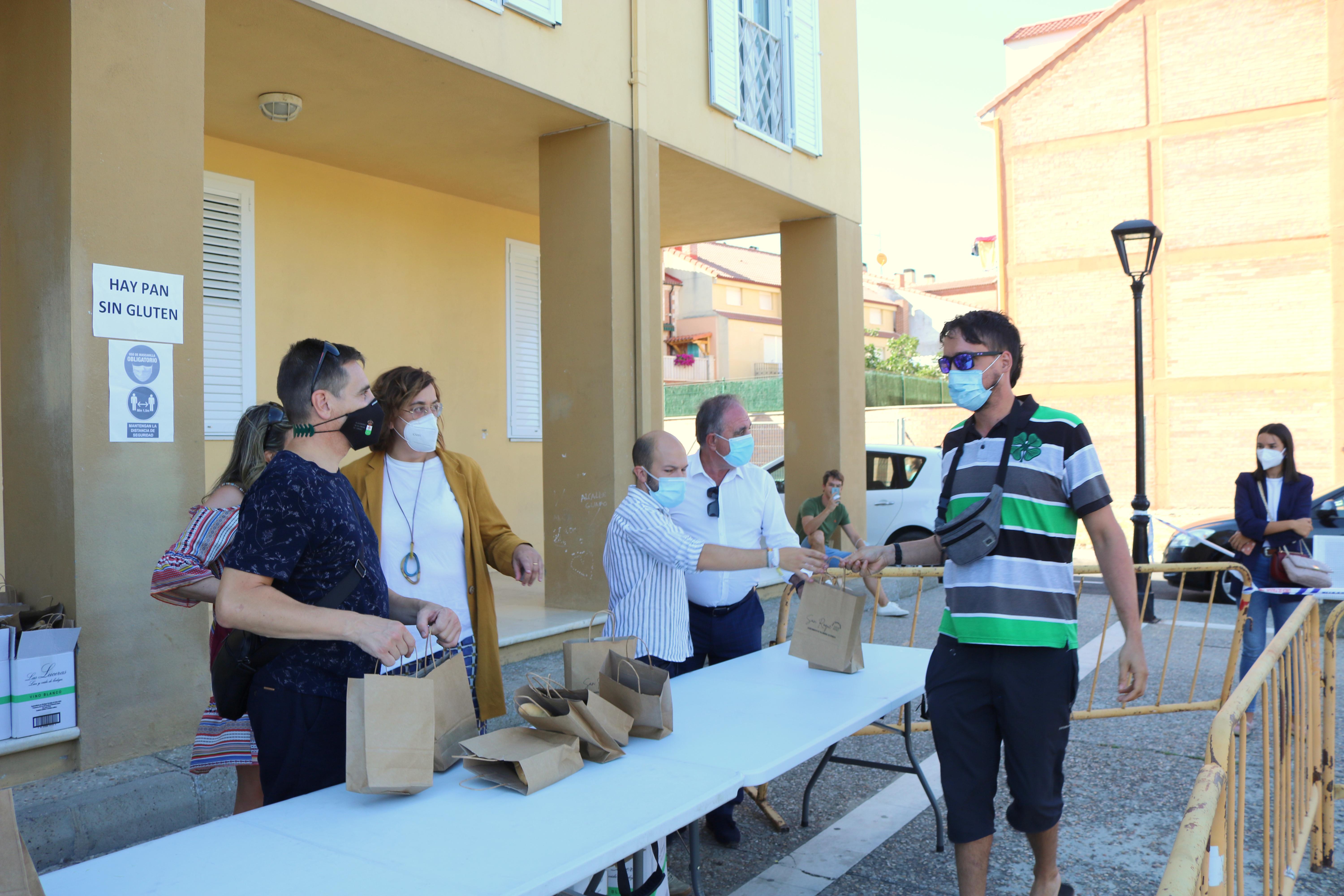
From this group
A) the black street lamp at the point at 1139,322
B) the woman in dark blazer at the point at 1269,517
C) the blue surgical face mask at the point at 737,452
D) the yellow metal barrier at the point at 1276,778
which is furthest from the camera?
the black street lamp at the point at 1139,322

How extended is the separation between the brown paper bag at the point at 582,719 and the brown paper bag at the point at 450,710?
0.14m

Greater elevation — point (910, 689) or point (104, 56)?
point (104, 56)

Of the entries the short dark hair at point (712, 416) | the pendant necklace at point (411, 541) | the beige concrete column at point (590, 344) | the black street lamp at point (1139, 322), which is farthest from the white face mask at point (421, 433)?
the black street lamp at point (1139, 322)

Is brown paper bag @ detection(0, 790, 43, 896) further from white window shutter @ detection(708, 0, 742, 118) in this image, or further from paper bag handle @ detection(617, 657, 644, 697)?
white window shutter @ detection(708, 0, 742, 118)

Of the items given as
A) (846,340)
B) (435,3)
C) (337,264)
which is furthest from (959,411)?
(435,3)

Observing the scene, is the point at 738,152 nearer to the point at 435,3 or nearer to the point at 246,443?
the point at 435,3

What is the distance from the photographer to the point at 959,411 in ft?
70.8

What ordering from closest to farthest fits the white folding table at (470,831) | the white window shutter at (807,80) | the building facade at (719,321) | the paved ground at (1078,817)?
the white folding table at (470,831) → the paved ground at (1078,817) → the white window shutter at (807,80) → the building facade at (719,321)

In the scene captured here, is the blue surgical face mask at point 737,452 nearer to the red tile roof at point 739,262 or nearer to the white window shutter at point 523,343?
the white window shutter at point 523,343

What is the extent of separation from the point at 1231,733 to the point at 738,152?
731 centimetres

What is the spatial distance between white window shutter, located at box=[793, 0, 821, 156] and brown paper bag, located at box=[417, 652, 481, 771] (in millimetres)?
7810

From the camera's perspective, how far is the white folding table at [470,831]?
1938 mm

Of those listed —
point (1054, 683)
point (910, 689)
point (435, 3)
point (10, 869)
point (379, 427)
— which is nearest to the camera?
point (10, 869)

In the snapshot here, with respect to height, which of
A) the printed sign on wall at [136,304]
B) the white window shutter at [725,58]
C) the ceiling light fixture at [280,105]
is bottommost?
the printed sign on wall at [136,304]
